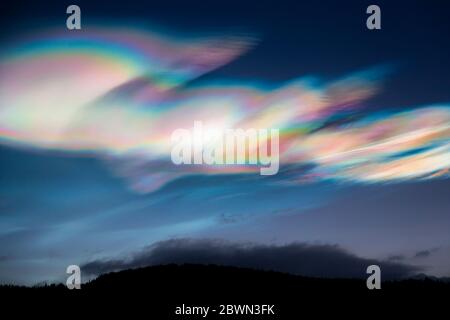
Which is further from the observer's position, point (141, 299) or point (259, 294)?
point (259, 294)

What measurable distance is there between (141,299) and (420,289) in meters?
A: 11.1

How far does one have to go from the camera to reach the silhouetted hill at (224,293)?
19.6 meters

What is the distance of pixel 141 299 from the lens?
20562 mm

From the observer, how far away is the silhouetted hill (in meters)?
19.6

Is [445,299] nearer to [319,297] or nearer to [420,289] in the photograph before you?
[420,289]

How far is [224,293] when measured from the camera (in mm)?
21594
